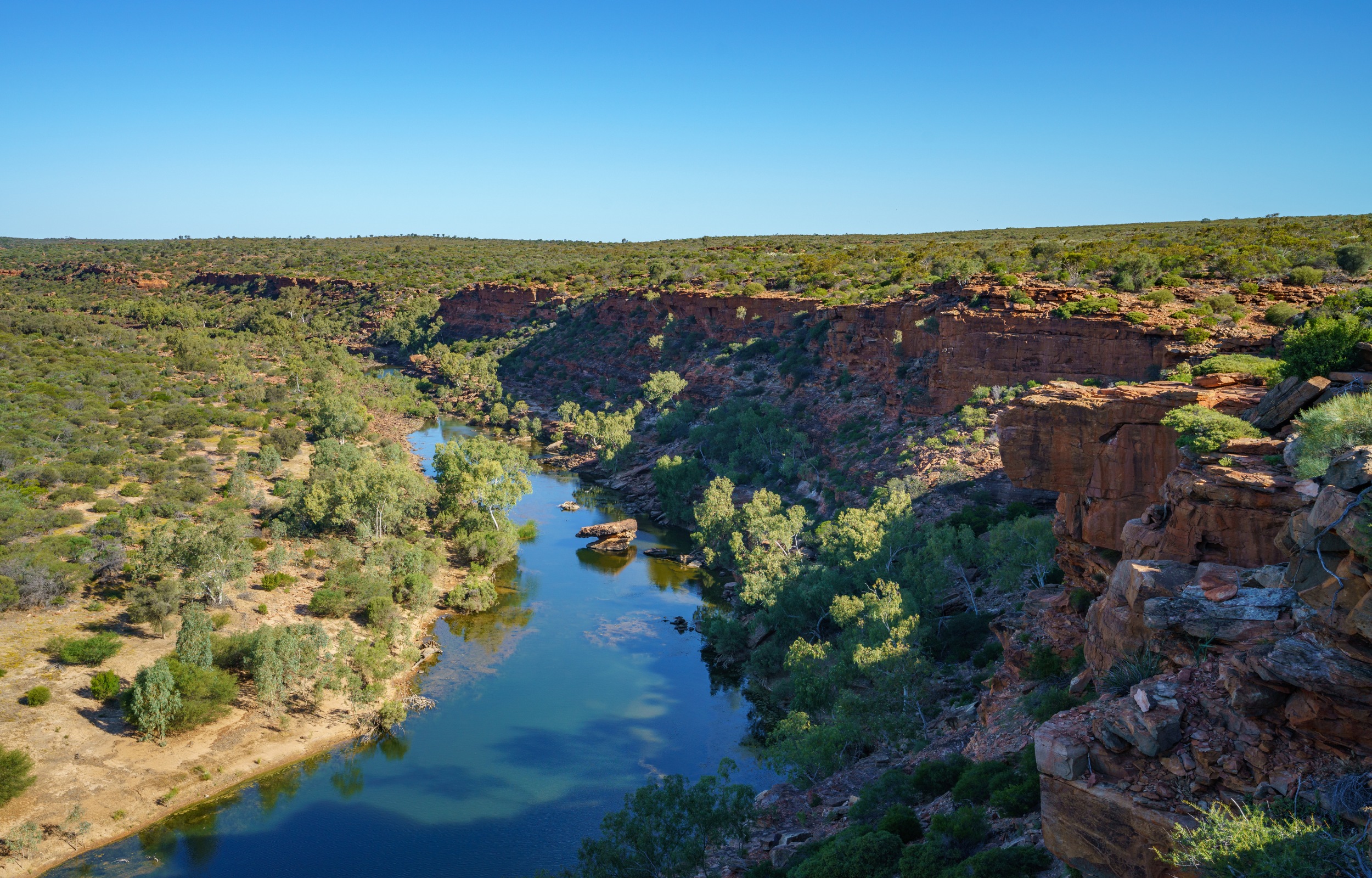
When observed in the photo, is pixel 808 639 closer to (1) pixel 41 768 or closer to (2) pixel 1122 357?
(2) pixel 1122 357

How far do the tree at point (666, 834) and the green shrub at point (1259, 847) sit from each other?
12.8 metres

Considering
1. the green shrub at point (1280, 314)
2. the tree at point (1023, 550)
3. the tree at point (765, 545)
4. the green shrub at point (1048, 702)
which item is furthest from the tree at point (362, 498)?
the green shrub at point (1280, 314)

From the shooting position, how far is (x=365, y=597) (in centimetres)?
3762

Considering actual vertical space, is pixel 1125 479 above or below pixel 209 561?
above

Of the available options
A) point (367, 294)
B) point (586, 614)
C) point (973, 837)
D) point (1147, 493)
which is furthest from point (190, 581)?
point (367, 294)

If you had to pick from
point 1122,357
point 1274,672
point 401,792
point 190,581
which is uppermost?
point 1122,357

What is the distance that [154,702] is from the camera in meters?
27.4

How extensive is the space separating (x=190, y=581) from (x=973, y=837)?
1273 inches

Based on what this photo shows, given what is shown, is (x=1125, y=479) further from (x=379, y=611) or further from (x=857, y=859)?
(x=379, y=611)

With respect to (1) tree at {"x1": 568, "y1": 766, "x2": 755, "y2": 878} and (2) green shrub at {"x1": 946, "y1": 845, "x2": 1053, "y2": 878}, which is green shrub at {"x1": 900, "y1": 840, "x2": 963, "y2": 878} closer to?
(2) green shrub at {"x1": 946, "y1": 845, "x2": 1053, "y2": 878}

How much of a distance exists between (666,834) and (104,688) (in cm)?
2151

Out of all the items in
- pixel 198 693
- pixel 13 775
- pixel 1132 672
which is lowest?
pixel 13 775

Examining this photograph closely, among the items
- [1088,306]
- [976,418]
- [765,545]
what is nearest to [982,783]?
[765,545]

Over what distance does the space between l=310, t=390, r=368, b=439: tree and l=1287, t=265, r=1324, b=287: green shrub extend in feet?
195
